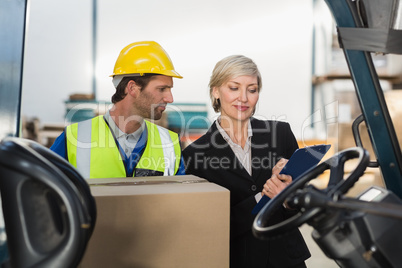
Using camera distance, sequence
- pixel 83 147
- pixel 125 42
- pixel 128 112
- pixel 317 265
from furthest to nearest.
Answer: pixel 125 42, pixel 317 265, pixel 128 112, pixel 83 147

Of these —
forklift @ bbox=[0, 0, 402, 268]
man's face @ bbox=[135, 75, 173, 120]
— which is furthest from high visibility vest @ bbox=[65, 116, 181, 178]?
forklift @ bbox=[0, 0, 402, 268]

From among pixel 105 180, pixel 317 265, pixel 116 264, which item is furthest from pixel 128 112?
pixel 317 265

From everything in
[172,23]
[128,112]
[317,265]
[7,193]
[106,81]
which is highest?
[172,23]

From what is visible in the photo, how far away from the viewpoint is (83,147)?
2152 mm

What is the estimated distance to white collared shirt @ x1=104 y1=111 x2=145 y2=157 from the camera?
7.50 ft

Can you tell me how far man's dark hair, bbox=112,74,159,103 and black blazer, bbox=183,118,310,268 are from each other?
1.80ft

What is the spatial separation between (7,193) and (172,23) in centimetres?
710

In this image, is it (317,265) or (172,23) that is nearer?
(317,265)

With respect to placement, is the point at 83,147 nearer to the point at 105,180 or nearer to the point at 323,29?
the point at 105,180

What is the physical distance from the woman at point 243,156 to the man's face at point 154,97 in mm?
388

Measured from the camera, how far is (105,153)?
214 cm

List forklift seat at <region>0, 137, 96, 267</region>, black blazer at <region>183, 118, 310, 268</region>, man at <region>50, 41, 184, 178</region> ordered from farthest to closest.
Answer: man at <region>50, 41, 184, 178</region> < black blazer at <region>183, 118, 310, 268</region> < forklift seat at <region>0, 137, 96, 267</region>

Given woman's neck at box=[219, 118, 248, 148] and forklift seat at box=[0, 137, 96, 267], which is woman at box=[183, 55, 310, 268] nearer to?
woman's neck at box=[219, 118, 248, 148]

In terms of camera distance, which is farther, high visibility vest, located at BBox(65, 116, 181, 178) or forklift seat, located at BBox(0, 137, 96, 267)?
high visibility vest, located at BBox(65, 116, 181, 178)
